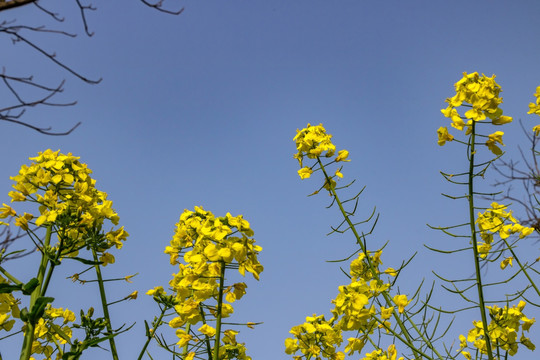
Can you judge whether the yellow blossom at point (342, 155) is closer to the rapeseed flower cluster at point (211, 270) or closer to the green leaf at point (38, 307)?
the rapeseed flower cluster at point (211, 270)

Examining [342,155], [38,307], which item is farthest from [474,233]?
[38,307]

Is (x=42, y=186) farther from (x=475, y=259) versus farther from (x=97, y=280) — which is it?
(x=475, y=259)

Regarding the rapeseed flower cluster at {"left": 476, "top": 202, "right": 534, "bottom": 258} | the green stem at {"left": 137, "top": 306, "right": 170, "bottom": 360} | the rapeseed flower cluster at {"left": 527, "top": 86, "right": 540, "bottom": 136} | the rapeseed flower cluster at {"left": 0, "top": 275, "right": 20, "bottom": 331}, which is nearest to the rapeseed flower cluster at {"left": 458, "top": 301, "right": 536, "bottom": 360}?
the rapeseed flower cluster at {"left": 476, "top": 202, "right": 534, "bottom": 258}

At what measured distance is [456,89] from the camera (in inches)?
126

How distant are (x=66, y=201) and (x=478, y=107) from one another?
2376mm

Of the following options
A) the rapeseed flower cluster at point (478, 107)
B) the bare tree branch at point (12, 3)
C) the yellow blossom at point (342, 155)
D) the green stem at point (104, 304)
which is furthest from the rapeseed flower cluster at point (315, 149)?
the bare tree branch at point (12, 3)

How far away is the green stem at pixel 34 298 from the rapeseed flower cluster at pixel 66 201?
7 centimetres

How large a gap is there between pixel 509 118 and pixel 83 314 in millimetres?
2622

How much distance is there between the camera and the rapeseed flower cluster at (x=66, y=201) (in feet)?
8.82

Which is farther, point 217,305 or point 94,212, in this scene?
point 94,212

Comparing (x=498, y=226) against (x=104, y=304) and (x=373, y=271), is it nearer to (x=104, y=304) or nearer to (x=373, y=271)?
(x=373, y=271)

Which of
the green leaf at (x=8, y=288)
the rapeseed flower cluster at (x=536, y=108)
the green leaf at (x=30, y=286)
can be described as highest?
the rapeseed flower cluster at (x=536, y=108)

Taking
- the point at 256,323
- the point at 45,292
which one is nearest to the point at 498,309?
the point at 256,323

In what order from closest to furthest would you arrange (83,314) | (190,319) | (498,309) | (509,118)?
1. (190,319)
2. (83,314)
3. (509,118)
4. (498,309)
